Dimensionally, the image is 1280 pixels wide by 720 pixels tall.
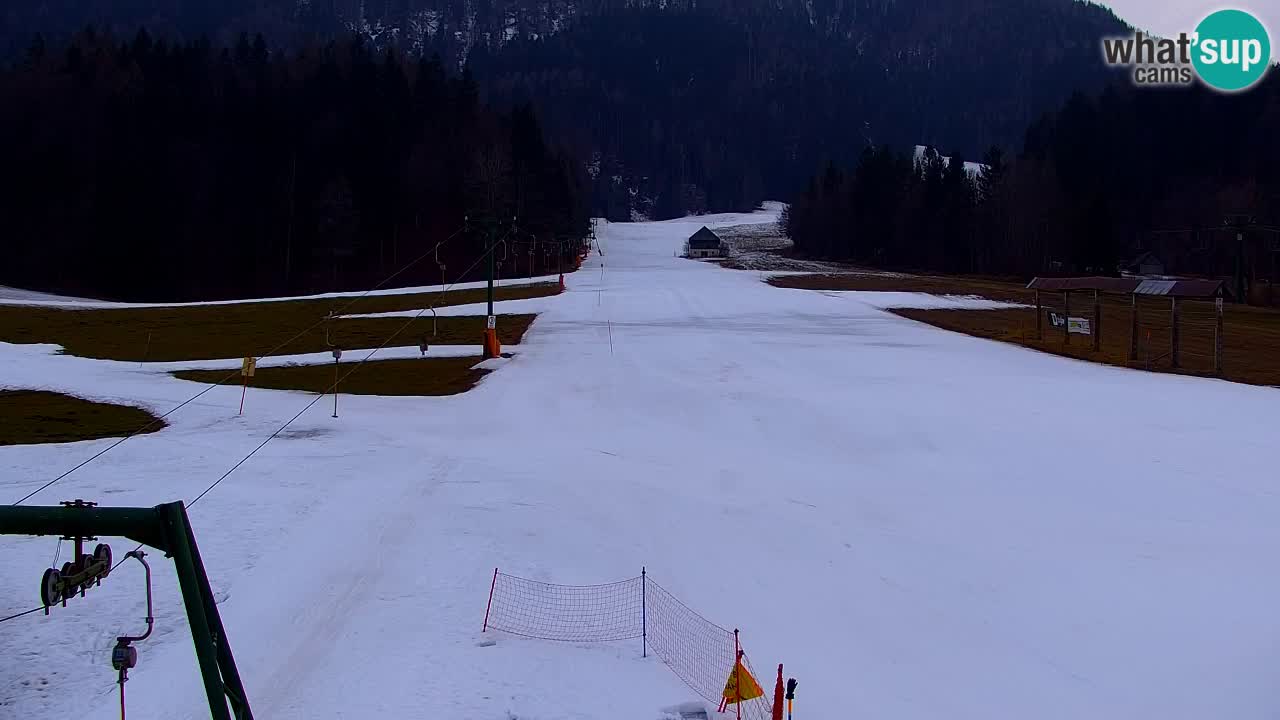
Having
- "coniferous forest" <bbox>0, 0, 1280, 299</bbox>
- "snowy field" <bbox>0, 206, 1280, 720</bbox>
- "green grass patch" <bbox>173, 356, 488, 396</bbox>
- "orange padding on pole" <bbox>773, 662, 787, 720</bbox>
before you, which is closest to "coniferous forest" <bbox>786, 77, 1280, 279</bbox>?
"coniferous forest" <bbox>0, 0, 1280, 299</bbox>

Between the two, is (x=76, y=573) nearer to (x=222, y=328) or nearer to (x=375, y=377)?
(x=375, y=377)

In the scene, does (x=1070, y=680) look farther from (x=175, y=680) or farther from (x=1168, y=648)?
(x=175, y=680)

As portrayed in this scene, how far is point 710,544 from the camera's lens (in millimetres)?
15180

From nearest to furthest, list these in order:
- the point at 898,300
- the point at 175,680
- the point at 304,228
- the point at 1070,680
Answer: the point at 175,680, the point at 1070,680, the point at 898,300, the point at 304,228

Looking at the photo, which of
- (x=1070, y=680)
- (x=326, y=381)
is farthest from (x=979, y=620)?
(x=326, y=381)

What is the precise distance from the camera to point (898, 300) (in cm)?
6203

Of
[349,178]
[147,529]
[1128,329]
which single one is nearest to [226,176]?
[349,178]

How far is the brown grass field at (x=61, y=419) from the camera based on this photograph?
20359 millimetres

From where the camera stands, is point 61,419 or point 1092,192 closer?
point 61,419

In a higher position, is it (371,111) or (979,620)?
(371,111)

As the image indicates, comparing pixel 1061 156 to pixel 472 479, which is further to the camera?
pixel 1061 156

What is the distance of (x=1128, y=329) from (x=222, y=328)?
47.0 m

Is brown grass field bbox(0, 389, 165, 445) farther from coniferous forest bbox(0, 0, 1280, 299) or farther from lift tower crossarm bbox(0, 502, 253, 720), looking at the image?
coniferous forest bbox(0, 0, 1280, 299)

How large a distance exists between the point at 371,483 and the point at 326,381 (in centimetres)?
1269
